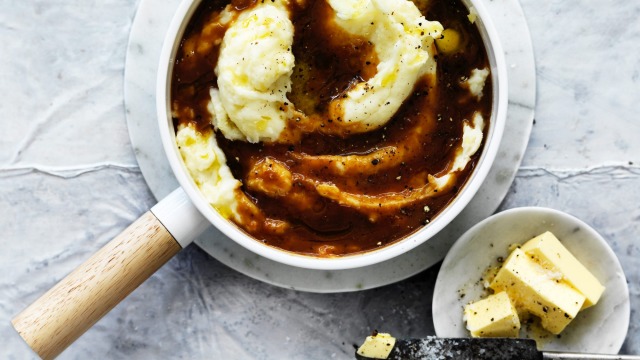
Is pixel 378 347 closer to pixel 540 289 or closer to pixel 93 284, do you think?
pixel 540 289

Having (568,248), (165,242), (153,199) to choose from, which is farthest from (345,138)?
(568,248)

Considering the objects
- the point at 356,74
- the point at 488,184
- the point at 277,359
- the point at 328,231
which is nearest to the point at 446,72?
the point at 356,74

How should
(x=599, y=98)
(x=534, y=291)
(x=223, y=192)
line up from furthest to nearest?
(x=599, y=98)
(x=534, y=291)
(x=223, y=192)

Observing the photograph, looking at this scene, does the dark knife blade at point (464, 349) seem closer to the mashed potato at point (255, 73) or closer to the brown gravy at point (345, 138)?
the brown gravy at point (345, 138)

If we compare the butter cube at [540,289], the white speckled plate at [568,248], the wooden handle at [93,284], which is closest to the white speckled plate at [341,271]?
the white speckled plate at [568,248]

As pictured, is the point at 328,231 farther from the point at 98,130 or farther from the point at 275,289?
the point at 98,130

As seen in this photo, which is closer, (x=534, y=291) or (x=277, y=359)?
(x=534, y=291)
